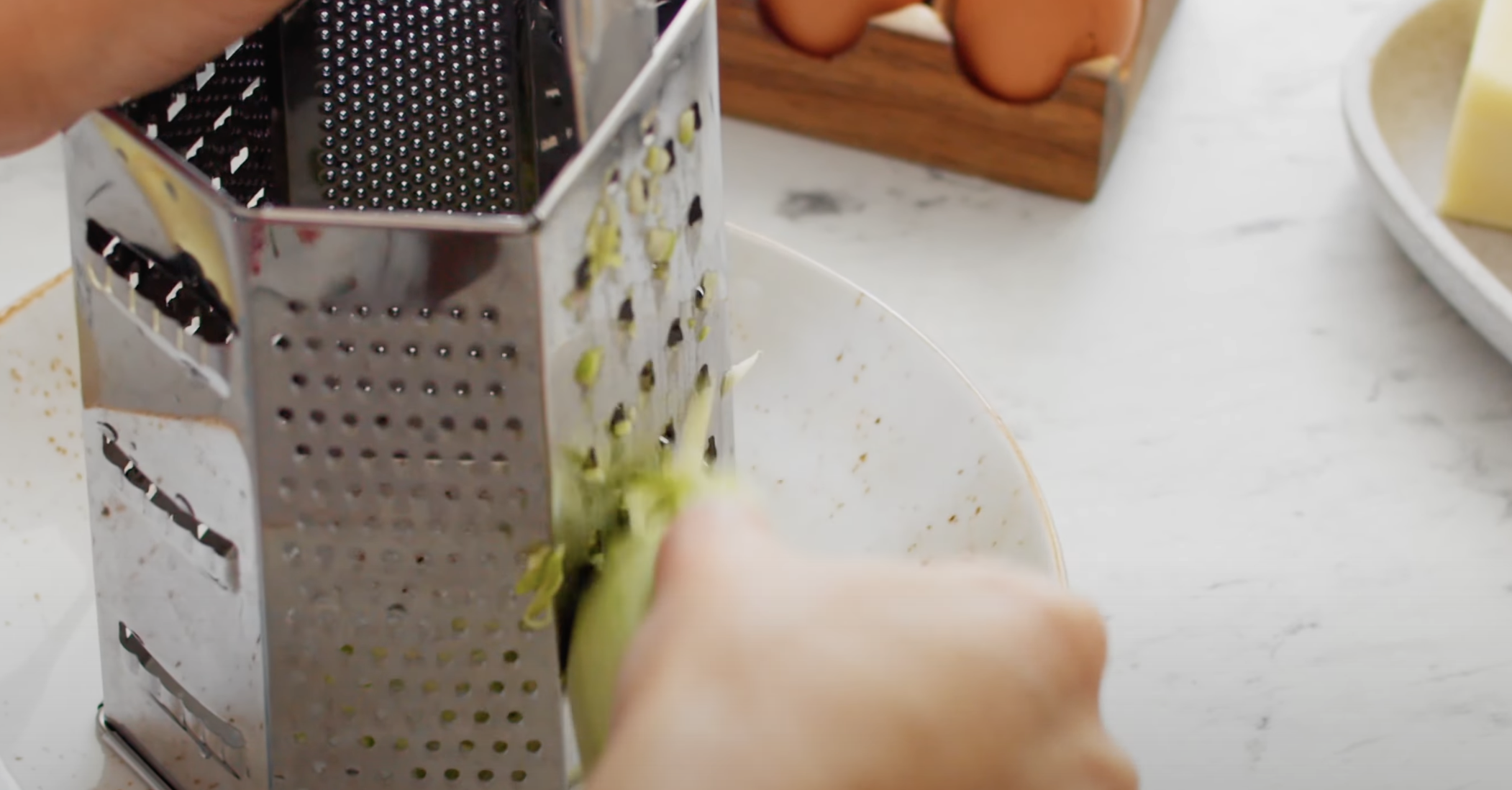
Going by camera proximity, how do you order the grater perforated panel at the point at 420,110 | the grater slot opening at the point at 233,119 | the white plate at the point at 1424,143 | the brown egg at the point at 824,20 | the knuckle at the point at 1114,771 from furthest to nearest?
the brown egg at the point at 824,20
the white plate at the point at 1424,143
the grater perforated panel at the point at 420,110
the grater slot opening at the point at 233,119
the knuckle at the point at 1114,771

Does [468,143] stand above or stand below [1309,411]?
above

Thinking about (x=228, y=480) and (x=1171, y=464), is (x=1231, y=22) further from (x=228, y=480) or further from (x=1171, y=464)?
(x=228, y=480)

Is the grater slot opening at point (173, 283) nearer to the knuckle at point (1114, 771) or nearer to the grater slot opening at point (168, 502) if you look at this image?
the grater slot opening at point (168, 502)

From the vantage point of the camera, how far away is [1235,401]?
0.84 meters

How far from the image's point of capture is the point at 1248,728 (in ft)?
2.29

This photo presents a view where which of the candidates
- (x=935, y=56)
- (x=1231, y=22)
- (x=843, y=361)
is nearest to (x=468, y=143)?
(x=843, y=361)

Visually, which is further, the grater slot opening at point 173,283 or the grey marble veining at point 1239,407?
the grey marble veining at point 1239,407

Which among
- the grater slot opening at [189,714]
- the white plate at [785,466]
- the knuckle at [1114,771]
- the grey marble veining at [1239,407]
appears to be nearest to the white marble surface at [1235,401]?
the grey marble veining at [1239,407]

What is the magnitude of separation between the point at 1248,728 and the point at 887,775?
34 centimetres

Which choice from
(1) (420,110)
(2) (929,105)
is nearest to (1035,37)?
(2) (929,105)

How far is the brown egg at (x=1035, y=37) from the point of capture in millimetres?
856

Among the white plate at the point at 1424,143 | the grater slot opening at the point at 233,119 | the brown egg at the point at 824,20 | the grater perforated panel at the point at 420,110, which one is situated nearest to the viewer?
the grater slot opening at the point at 233,119

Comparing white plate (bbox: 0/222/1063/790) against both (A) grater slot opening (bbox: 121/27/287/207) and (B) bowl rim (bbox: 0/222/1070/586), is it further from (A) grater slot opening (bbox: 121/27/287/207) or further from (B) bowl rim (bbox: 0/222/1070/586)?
(A) grater slot opening (bbox: 121/27/287/207)

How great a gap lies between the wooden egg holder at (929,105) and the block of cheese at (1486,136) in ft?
0.62
